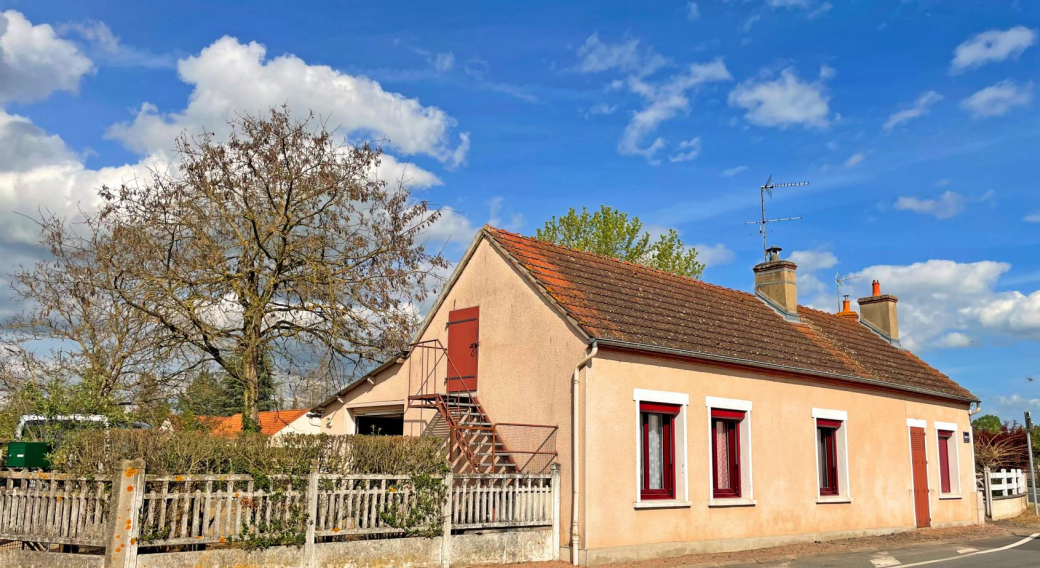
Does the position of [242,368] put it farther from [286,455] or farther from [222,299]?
[286,455]

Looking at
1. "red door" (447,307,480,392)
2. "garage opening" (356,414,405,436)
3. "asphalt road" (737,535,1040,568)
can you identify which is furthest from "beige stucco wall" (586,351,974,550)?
"garage opening" (356,414,405,436)

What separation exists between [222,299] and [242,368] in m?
1.67

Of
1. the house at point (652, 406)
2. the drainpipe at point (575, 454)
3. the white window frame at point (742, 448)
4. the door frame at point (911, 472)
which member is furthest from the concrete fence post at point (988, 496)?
the drainpipe at point (575, 454)

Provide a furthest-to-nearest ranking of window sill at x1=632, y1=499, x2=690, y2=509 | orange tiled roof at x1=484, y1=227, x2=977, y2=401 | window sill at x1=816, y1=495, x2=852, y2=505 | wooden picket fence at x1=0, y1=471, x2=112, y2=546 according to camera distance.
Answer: window sill at x1=816, y1=495, x2=852, y2=505 < orange tiled roof at x1=484, y1=227, x2=977, y2=401 < window sill at x1=632, y1=499, x2=690, y2=509 < wooden picket fence at x1=0, y1=471, x2=112, y2=546

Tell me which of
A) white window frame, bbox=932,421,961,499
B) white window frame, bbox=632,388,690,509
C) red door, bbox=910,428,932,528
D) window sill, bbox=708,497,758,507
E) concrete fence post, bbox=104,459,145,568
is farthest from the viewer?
white window frame, bbox=932,421,961,499

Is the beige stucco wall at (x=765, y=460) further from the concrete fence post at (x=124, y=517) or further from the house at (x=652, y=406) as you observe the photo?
the concrete fence post at (x=124, y=517)

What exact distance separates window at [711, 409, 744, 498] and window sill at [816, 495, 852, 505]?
2.81 m

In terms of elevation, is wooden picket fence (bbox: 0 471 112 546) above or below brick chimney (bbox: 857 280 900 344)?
below

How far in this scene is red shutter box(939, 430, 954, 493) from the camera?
22906mm

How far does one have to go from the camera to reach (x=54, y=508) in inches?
393

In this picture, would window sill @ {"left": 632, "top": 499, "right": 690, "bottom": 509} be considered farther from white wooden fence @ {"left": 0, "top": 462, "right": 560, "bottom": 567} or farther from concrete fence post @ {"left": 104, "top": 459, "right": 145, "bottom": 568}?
concrete fence post @ {"left": 104, "top": 459, "right": 145, "bottom": 568}

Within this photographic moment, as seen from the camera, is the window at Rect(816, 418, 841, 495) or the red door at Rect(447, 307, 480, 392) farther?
the window at Rect(816, 418, 841, 495)

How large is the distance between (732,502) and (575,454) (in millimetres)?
4184

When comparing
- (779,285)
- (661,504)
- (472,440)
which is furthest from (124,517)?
(779,285)
